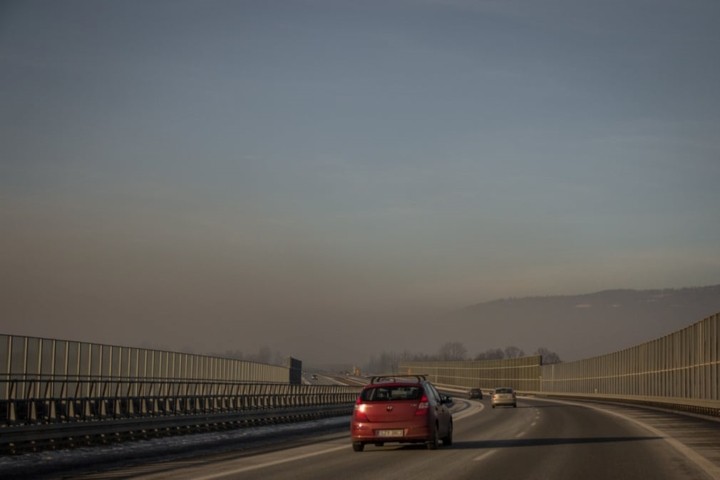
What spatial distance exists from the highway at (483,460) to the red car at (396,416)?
375 millimetres

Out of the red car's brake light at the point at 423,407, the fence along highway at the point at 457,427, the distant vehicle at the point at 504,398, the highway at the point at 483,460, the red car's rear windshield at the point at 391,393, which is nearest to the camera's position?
the highway at the point at 483,460

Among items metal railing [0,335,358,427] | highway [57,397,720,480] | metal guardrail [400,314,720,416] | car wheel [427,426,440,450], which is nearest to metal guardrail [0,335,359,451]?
metal railing [0,335,358,427]

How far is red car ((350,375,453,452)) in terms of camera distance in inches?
989

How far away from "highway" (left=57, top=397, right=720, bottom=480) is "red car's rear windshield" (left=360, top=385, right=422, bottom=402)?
1.28 meters

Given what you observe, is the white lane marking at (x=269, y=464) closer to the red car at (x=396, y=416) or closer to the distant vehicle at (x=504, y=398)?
the red car at (x=396, y=416)

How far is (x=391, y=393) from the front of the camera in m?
25.7

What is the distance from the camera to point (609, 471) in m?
19.6

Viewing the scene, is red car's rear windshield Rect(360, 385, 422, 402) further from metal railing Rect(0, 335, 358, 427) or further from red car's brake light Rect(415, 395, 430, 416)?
metal railing Rect(0, 335, 358, 427)

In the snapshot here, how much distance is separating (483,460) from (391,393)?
3980 millimetres

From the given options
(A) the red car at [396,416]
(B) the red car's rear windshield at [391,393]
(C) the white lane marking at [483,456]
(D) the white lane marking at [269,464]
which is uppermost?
(B) the red car's rear windshield at [391,393]

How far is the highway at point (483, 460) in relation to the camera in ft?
63.3

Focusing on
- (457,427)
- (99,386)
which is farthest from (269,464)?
(99,386)

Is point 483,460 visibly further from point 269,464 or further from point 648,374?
point 648,374

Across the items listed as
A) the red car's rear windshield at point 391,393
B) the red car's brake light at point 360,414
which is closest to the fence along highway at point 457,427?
the red car's brake light at point 360,414
